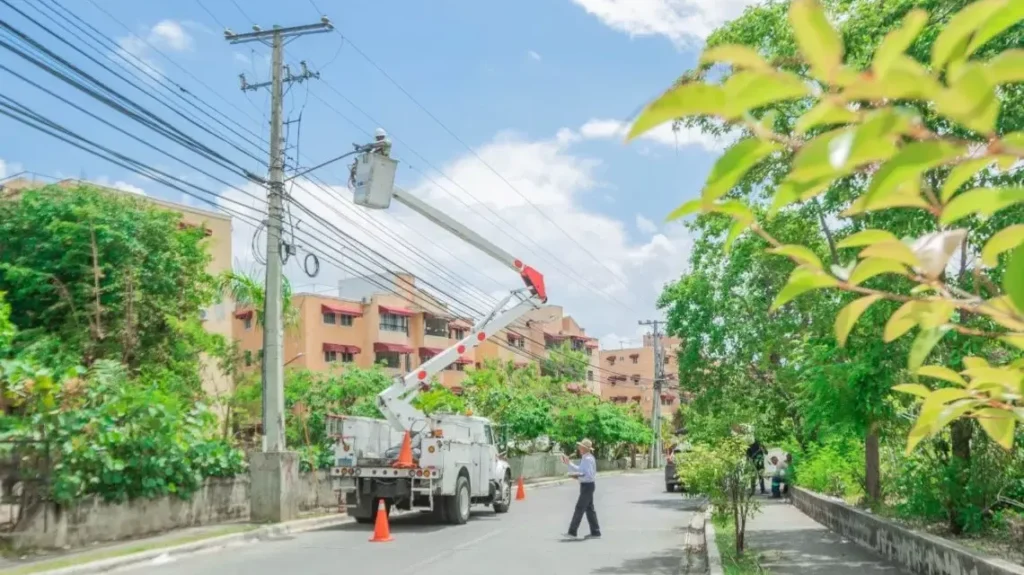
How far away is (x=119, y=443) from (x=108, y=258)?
539 inches

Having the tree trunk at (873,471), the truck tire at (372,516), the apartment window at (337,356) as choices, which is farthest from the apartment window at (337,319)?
the tree trunk at (873,471)

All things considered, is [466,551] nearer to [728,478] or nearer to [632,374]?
[728,478]

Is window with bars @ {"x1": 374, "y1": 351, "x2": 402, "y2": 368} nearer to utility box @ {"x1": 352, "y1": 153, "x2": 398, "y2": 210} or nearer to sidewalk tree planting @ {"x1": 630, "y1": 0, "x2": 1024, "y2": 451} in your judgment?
utility box @ {"x1": 352, "y1": 153, "x2": 398, "y2": 210}

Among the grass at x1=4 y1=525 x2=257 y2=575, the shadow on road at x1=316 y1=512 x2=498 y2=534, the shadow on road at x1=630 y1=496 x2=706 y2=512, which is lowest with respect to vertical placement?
the shadow on road at x1=630 y1=496 x2=706 y2=512

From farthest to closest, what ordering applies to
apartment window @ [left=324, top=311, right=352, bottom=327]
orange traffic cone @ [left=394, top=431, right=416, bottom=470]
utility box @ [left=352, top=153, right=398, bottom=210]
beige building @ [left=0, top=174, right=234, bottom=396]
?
1. apartment window @ [left=324, top=311, right=352, bottom=327]
2. beige building @ [left=0, top=174, right=234, bottom=396]
3. utility box @ [left=352, top=153, right=398, bottom=210]
4. orange traffic cone @ [left=394, top=431, right=416, bottom=470]

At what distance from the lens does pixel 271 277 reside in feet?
64.1

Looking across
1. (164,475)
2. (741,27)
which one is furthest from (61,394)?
(741,27)

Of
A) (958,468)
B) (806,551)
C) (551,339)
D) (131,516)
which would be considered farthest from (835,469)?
(551,339)

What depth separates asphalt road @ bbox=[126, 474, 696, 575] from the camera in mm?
12703

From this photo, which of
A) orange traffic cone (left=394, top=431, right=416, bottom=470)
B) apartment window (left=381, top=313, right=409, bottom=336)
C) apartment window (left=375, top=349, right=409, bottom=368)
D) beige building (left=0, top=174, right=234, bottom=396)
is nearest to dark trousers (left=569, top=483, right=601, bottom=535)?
orange traffic cone (left=394, top=431, right=416, bottom=470)

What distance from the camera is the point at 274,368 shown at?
19.0 metres

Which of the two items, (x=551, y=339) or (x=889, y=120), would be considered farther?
(x=551, y=339)

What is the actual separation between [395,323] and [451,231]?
4287cm

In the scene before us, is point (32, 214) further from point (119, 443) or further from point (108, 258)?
point (119, 443)
